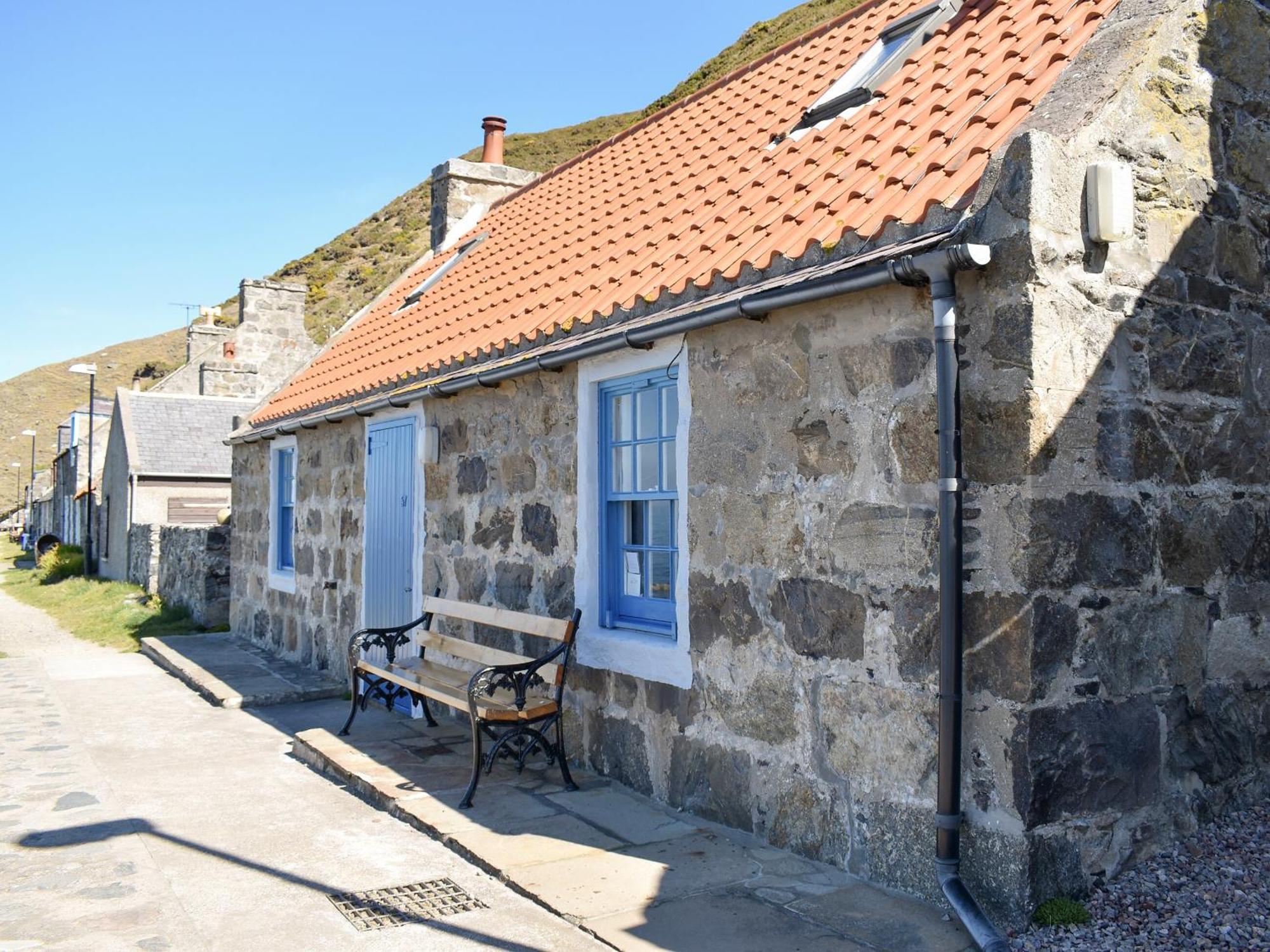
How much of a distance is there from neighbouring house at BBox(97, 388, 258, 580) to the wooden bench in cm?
1652

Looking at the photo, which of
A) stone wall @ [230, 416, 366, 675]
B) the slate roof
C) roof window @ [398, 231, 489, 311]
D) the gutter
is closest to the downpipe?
the gutter

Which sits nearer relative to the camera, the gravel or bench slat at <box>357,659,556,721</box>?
the gravel

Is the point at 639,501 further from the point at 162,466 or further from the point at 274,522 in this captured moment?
the point at 162,466

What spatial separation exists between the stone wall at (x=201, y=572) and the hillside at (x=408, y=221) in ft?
98.1

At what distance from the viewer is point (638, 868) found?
4613mm

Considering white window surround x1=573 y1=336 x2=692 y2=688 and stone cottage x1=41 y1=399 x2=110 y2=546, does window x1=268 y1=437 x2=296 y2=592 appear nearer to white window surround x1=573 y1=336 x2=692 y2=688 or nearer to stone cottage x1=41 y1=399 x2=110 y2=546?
white window surround x1=573 y1=336 x2=692 y2=688

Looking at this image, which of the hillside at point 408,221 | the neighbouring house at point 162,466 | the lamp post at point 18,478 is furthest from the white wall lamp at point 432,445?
the lamp post at point 18,478

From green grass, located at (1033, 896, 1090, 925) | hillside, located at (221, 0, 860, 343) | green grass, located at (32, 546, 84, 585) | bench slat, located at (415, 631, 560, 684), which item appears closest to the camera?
green grass, located at (1033, 896, 1090, 925)

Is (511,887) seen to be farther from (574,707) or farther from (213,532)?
(213,532)

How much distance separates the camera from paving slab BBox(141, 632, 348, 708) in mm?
9117

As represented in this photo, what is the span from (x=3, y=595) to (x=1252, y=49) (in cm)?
2468

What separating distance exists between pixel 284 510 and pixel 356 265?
5609 centimetres

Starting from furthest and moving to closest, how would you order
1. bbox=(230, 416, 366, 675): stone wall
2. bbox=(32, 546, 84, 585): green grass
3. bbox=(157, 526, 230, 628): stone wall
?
bbox=(32, 546, 84, 585): green grass
bbox=(157, 526, 230, 628): stone wall
bbox=(230, 416, 366, 675): stone wall

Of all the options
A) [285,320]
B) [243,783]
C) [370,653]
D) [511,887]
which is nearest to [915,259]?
[511,887]
